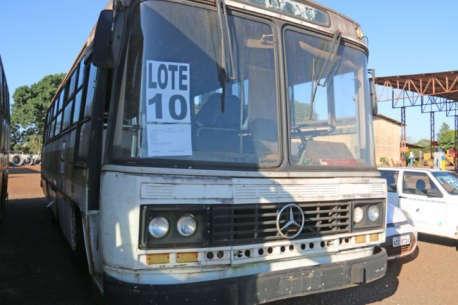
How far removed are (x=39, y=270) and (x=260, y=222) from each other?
4.40 metres

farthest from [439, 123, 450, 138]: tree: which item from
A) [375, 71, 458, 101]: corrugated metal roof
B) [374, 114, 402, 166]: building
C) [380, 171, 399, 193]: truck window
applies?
[380, 171, 399, 193]: truck window

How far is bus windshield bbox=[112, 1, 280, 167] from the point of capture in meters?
3.71

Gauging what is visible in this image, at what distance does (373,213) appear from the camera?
4750 millimetres

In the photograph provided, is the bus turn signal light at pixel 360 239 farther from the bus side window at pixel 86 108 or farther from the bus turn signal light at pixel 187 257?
the bus side window at pixel 86 108

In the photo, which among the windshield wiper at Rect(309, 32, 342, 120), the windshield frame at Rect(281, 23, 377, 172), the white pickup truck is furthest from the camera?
the white pickup truck

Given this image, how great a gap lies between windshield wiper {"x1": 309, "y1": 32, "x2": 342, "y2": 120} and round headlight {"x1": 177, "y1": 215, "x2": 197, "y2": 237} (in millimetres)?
1691

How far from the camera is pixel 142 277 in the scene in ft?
11.7

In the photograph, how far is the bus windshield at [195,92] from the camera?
3705 mm

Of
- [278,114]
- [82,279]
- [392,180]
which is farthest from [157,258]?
[392,180]

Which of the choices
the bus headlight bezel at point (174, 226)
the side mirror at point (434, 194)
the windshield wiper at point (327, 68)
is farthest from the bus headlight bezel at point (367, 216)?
the side mirror at point (434, 194)

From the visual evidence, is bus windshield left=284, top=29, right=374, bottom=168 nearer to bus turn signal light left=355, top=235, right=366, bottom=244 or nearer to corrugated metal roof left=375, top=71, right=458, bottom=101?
bus turn signal light left=355, top=235, right=366, bottom=244

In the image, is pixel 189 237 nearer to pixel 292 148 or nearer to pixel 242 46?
pixel 292 148

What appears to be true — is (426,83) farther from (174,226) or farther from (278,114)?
(174,226)

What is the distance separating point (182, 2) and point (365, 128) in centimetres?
234
